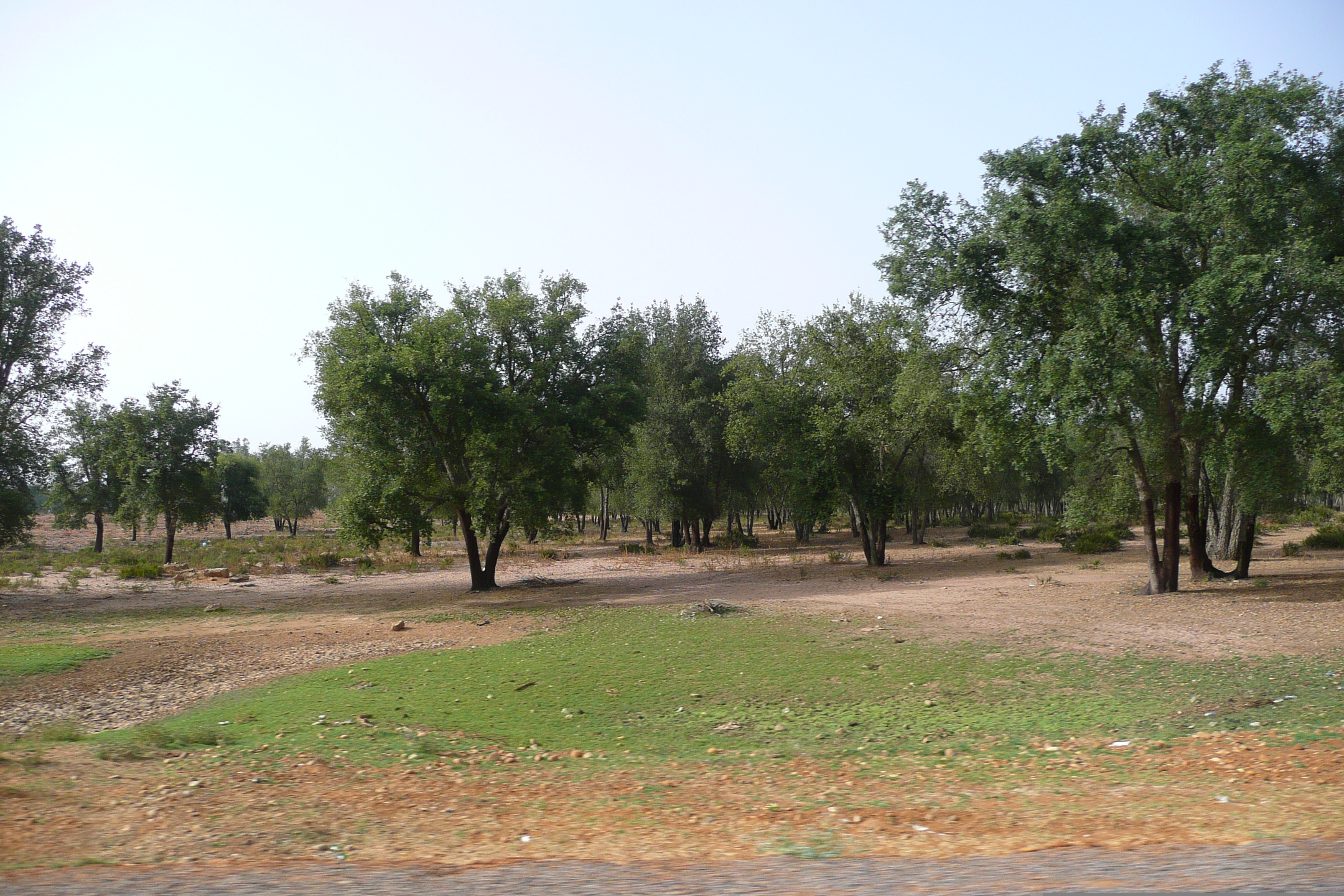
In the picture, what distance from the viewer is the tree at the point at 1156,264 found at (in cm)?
1673

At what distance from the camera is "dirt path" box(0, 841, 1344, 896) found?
15.1 feet

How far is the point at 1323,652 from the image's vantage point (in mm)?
12445

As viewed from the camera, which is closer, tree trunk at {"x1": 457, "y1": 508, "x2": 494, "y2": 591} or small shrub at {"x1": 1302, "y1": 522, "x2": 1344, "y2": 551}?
tree trunk at {"x1": 457, "y1": 508, "x2": 494, "y2": 591}

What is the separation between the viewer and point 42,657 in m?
15.2

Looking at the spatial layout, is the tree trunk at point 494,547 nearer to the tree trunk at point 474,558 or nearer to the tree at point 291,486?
the tree trunk at point 474,558

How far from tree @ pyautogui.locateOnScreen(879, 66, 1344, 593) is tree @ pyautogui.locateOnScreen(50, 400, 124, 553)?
39.4m

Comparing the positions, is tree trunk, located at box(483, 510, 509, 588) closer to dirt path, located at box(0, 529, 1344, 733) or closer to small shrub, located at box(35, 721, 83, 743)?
dirt path, located at box(0, 529, 1344, 733)

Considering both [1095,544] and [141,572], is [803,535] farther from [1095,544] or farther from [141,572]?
[141,572]

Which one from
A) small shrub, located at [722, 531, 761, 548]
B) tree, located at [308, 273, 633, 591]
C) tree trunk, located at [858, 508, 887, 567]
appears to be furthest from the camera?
small shrub, located at [722, 531, 761, 548]

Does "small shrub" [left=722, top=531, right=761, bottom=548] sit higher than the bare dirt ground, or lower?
lower

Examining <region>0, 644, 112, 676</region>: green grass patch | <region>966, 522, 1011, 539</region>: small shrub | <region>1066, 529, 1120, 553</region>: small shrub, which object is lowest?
<region>966, 522, 1011, 539</region>: small shrub

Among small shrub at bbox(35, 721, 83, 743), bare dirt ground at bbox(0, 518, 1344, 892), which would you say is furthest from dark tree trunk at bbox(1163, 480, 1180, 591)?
small shrub at bbox(35, 721, 83, 743)

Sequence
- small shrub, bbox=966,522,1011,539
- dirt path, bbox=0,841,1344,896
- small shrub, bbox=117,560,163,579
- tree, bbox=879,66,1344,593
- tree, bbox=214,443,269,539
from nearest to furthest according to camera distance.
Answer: dirt path, bbox=0,841,1344,896 < tree, bbox=879,66,1344,593 < small shrub, bbox=117,560,163,579 < small shrub, bbox=966,522,1011,539 < tree, bbox=214,443,269,539

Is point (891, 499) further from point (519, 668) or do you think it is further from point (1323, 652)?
point (519, 668)
